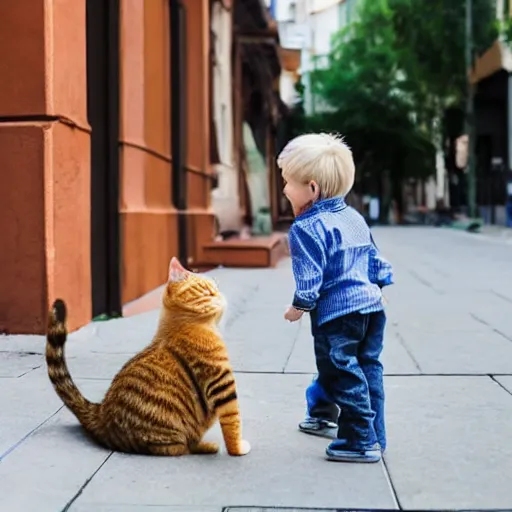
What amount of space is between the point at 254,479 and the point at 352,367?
23.8 inches

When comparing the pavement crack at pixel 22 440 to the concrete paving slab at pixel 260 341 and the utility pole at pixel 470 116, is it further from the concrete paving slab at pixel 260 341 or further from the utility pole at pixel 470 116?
the utility pole at pixel 470 116

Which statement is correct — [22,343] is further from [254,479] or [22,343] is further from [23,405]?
[254,479]

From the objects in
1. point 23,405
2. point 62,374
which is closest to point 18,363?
point 23,405

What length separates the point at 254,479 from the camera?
Answer: 10.7ft

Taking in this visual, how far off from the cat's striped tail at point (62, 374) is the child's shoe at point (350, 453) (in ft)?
3.38

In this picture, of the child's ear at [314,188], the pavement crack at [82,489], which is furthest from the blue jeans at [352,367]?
the pavement crack at [82,489]

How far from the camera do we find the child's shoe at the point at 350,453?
3467 millimetres

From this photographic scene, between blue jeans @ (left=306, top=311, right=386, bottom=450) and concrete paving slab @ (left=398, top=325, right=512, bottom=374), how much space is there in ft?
5.98

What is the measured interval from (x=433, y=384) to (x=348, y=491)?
1948mm

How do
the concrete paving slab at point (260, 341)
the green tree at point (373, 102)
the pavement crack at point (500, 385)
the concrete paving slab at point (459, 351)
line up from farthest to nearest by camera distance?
the green tree at point (373, 102)
the concrete paving slab at point (260, 341)
the concrete paving slab at point (459, 351)
the pavement crack at point (500, 385)

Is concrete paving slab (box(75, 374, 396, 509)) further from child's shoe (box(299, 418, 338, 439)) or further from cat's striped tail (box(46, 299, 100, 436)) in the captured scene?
cat's striped tail (box(46, 299, 100, 436))

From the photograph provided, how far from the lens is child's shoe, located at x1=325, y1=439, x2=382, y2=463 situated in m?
3.47

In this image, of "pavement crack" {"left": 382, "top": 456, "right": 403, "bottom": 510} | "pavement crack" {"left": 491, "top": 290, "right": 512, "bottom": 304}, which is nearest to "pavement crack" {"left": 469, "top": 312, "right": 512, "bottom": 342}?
"pavement crack" {"left": 491, "top": 290, "right": 512, "bottom": 304}

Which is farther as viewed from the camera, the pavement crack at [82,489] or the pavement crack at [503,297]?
the pavement crack at [503,297]
